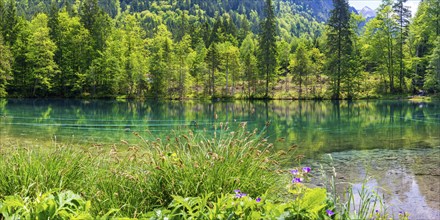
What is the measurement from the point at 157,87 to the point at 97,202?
5540cm

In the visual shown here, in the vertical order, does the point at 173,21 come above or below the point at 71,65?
above

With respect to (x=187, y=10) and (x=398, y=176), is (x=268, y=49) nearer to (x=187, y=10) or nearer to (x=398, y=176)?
(x=398, y=176)

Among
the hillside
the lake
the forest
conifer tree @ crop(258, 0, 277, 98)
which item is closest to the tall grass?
the lake

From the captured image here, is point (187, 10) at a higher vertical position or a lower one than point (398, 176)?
higher

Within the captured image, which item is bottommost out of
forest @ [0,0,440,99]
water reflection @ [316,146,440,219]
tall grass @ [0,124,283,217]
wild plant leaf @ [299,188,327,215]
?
water reflection @ [316,146,440,219]

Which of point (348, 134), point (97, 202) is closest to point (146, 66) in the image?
point (348, 134)

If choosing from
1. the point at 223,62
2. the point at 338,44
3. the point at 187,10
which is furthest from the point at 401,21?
the point at 187,10

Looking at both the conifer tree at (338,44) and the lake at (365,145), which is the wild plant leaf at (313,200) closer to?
the lake at (365,145)

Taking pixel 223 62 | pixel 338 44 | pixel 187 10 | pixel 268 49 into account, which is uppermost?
pixel 187 10

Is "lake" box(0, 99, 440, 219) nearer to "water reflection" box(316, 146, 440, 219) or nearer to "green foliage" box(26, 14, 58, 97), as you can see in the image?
"water reflection" box(316, 146, 440, 219)

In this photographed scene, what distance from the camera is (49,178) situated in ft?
13.1

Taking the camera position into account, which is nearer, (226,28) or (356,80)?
(356,80)

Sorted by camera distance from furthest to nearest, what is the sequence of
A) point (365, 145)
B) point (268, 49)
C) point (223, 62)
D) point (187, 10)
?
point (187, 10) < point (223, 62) < point (268, 49) < point (365, 145)

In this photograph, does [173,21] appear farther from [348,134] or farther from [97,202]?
[97,202]
